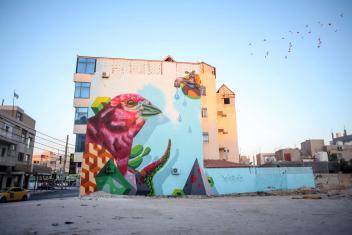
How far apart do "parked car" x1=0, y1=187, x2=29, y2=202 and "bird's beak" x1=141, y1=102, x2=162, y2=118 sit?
15555 millimetres

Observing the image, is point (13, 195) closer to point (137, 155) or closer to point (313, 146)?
point (137, 155)

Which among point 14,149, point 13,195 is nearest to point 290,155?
point 13,195

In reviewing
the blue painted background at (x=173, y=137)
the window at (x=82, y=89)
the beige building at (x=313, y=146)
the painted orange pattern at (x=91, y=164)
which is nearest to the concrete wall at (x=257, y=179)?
the blue painted background at (x=173, y=137)

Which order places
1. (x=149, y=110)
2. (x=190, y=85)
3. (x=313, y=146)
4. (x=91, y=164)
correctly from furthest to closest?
(x=313, y=146)
(x=190, y=85)
(x=149, y=110)
(x=91, y=164)

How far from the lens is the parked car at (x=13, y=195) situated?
80.2ft

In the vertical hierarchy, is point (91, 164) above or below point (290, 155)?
below

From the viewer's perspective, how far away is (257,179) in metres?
28.2

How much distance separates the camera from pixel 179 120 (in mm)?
27203

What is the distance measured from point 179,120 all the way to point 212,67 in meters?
13.3

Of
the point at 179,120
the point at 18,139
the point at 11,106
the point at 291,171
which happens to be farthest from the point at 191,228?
the point at 11,106

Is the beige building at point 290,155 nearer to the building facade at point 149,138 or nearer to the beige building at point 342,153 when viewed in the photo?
the beige building at point 342,153

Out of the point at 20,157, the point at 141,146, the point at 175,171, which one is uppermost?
the point at 141,146

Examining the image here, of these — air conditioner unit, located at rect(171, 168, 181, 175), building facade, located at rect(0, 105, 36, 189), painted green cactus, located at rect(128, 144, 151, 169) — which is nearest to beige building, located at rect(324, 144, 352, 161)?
air conditioner unit, located at rect(171, 168, 181, 175)

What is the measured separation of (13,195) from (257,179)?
86.4ft
